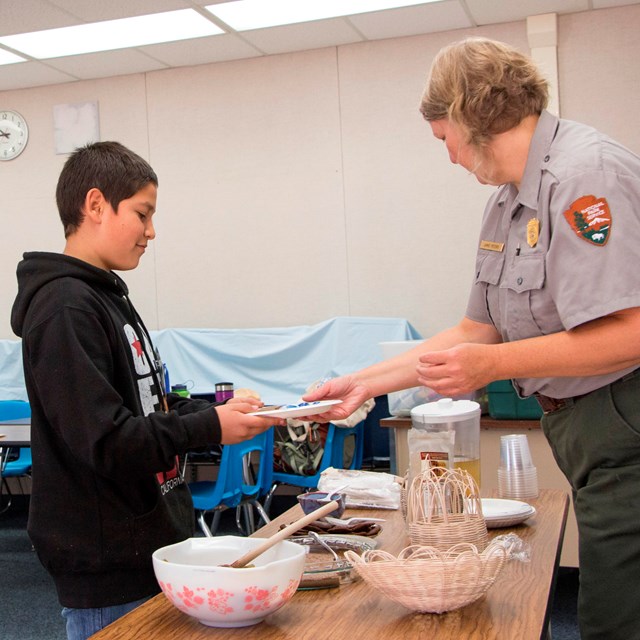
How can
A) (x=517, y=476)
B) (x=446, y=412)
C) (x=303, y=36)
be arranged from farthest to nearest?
1. (x=303, y=36)
2. (x=446, y=412)
3. (x=517, y=476)

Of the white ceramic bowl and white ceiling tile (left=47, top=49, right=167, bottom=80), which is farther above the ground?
white ceiling tile (left=47, top=49, right=167, bottom=80)

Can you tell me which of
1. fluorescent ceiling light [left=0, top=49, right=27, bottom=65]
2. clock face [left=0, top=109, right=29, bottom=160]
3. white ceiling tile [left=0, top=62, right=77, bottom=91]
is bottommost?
clock face [left=0, top=109, right=29, bottom=160]

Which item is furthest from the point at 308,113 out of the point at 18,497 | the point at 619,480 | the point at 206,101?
the point at 619,480

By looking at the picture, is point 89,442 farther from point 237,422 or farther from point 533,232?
point 533,232

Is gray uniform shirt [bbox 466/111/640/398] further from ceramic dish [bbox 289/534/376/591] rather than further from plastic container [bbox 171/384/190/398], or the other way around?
plastic container [bbox 171/384/190/398]

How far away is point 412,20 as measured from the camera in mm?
5535

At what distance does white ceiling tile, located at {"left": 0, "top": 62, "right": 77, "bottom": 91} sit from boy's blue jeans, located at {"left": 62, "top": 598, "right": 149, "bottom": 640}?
5316 millimetres

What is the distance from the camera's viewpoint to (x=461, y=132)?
5.69 ft

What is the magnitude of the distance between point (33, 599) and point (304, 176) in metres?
3.37

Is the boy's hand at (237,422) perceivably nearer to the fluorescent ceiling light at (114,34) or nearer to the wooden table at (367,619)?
the wooden table at (367,619)

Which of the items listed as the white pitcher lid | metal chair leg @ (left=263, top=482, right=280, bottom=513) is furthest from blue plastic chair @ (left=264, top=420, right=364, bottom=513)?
the white pitcher lid

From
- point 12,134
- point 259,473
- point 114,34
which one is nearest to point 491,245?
point 259,473

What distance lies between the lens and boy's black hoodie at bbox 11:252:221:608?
156 cm

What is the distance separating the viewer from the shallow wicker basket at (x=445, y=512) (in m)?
1.52
